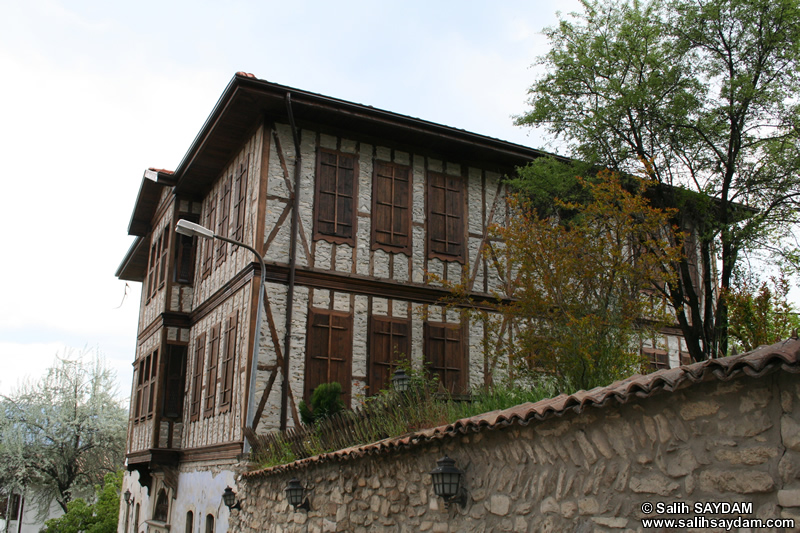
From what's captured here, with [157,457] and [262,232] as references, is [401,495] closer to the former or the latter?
[262,232]

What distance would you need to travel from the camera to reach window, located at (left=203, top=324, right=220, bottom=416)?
14.2 meters

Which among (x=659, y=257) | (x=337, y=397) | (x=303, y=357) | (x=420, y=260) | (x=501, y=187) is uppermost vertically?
(x=501, y=187)

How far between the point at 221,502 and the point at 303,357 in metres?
2.97

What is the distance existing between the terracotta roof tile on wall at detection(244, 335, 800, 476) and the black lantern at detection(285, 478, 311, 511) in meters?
2.70

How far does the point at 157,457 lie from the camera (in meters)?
15.8

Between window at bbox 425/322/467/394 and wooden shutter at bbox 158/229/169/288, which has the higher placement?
wooden shutter at bbox 158/229/169/288

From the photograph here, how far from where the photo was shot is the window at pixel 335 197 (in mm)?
13539

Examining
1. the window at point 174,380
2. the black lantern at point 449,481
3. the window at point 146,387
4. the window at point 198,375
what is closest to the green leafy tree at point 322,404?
the window at point 198,375

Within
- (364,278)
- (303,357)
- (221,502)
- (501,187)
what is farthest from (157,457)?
(501,187)

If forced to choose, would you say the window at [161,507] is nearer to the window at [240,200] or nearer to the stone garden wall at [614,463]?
the window at [240,200]

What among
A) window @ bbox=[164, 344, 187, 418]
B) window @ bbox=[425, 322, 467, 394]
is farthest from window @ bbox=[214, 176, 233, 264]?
window @ bbox=[425, 322, 467, 394]

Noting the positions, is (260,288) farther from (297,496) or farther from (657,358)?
(657,358)

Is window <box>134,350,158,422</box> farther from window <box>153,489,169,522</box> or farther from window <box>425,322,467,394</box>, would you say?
window <box>425,322,467,394</box>

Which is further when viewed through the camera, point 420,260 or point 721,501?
point 420,260
